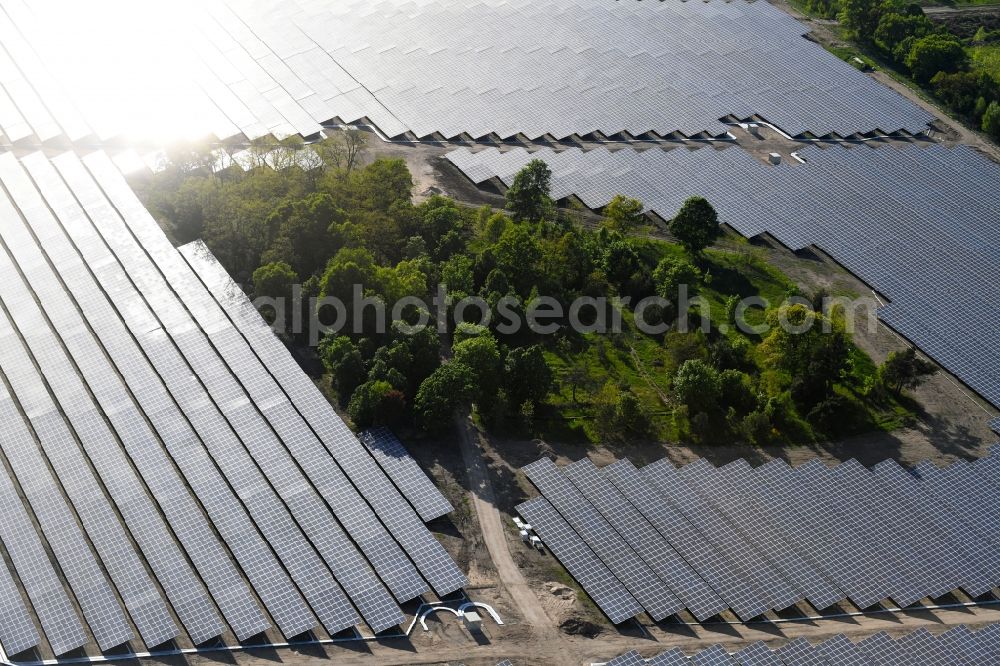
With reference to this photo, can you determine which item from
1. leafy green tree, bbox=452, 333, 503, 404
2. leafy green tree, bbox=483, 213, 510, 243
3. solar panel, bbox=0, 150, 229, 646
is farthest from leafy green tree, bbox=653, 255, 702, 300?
solar panel, bbox=0, 150, 229, 646

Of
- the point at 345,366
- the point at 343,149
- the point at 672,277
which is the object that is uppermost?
the point at 672,277

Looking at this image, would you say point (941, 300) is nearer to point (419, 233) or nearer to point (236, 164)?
point (419, 233)

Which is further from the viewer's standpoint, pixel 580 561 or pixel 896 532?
pixel 896 532

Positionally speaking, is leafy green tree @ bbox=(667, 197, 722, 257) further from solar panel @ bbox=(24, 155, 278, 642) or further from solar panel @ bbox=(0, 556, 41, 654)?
solar panel @ bbox=(0, 556, 41, 654)

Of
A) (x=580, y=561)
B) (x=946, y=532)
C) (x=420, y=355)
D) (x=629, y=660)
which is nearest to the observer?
(x=629, y=660)

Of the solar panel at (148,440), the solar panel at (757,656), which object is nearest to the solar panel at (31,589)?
the solar panel at (148,440)

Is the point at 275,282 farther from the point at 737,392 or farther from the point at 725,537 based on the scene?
the point at 725,537

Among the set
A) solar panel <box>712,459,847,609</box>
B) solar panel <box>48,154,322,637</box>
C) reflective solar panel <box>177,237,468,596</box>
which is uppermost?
solar panel <box>712,459,847,609</box>

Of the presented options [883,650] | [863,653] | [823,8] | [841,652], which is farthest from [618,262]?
[823,8]
